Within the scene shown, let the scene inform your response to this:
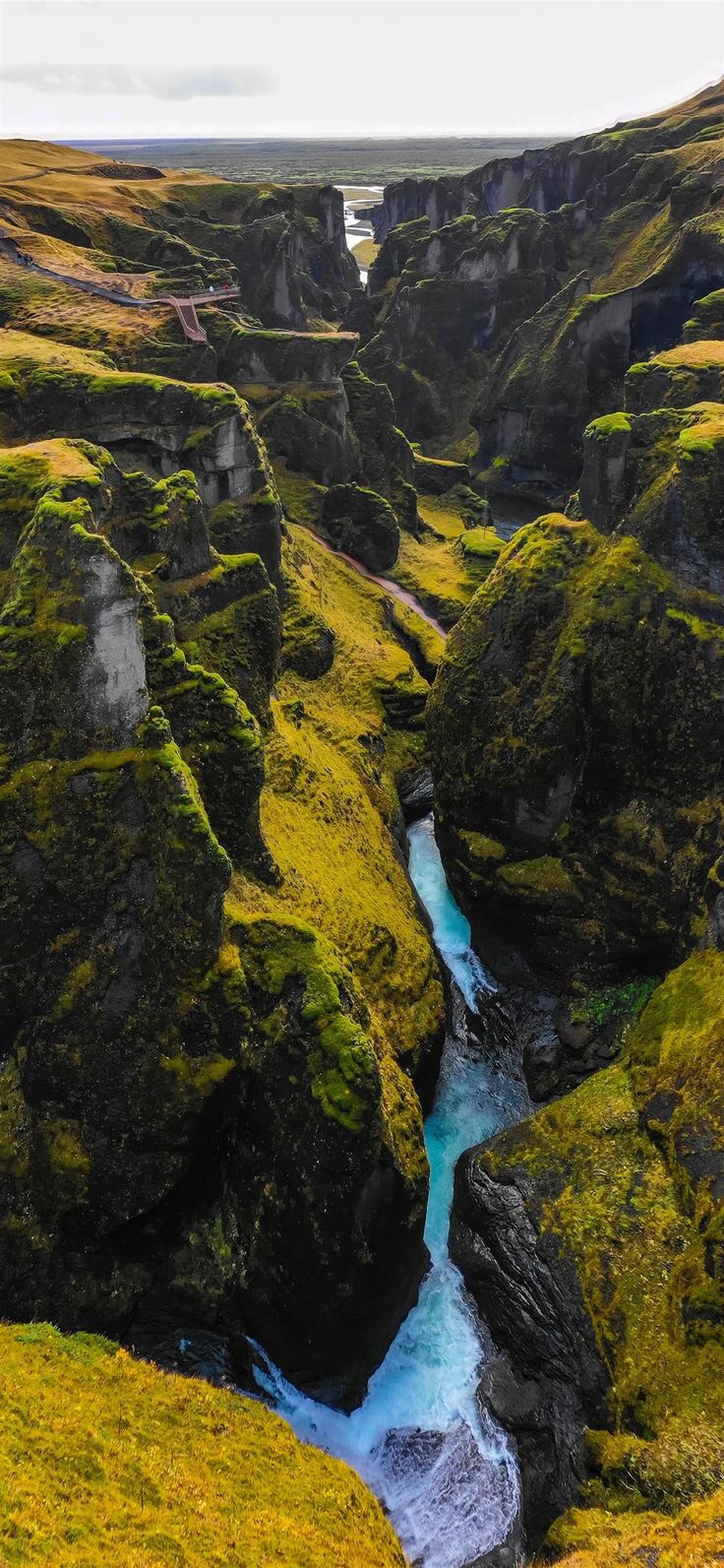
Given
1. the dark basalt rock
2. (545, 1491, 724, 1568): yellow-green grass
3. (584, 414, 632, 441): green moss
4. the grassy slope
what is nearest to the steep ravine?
the dark basalt rock

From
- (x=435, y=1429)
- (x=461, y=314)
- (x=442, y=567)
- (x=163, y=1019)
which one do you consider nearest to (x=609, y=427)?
(x=163, y=1019)

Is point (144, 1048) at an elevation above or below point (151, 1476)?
above

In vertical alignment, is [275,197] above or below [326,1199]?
above

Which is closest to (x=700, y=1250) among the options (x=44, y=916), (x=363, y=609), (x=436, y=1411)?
(x=436, y=1411)

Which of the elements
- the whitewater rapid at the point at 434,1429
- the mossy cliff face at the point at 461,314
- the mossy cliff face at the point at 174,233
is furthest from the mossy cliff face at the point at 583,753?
the mossy cliff face at the point at 461,314

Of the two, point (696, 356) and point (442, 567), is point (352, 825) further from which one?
point (442, 567)

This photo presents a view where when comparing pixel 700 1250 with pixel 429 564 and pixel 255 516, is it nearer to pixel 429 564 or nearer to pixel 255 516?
pixel 255 516

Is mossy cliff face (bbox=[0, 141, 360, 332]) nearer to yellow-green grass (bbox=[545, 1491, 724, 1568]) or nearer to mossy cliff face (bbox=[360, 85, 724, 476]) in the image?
mossy cliff face (bbox=[360, 85, 724, 476])
